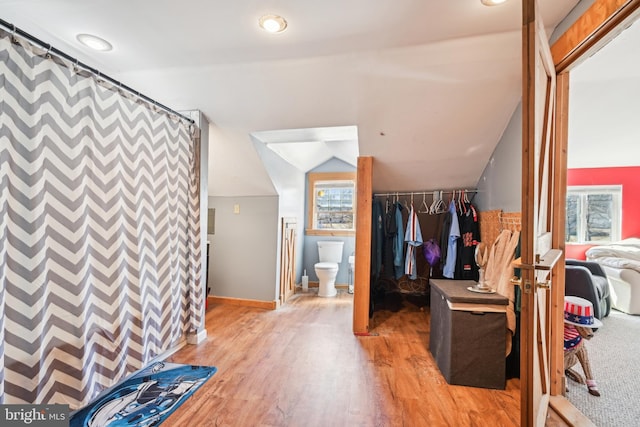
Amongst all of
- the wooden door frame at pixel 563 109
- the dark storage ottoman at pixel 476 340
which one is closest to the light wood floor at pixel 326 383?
the dark storage ottoman at pixel 476 340

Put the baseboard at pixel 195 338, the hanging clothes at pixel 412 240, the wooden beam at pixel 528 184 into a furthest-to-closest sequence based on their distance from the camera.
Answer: the hanging clothes at pixel 412 240 → the baseboard at pixel 195 338 → the wooden beam at pixel 528 184

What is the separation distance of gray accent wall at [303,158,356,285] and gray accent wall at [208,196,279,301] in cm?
106

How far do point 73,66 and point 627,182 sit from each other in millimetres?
6568

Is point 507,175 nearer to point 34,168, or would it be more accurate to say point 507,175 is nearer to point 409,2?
point 409,2

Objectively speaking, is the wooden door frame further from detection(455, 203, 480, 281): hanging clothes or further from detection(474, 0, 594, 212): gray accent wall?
detection(455, 203, 480, 281): hanging clothes

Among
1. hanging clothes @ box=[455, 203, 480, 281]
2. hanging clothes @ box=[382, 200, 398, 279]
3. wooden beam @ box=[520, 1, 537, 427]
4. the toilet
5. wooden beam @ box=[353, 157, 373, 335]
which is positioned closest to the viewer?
wooden beam @ box=[520, 1, 537, 427]

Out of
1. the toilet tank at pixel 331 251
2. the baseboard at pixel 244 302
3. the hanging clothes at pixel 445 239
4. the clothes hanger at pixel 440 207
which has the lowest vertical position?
the baseboard at pixel 244 302

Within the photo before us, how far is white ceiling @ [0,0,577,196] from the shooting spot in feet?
4.85

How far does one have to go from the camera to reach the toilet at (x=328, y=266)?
3.79m

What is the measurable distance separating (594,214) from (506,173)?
3.45 meters

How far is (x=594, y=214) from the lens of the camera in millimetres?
4316

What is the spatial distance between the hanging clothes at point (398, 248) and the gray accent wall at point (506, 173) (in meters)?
0.89

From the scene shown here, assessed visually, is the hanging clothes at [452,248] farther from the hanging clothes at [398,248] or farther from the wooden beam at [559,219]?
the wooden beam at [559,219]

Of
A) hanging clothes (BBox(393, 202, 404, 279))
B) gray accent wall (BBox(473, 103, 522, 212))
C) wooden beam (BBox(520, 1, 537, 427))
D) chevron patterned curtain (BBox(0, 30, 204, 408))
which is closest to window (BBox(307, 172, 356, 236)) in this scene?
hanging clothes (BBox(393, 202, 404, 279))
